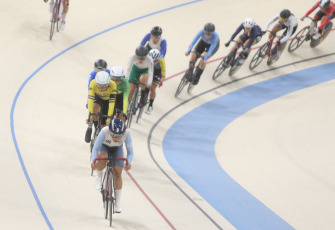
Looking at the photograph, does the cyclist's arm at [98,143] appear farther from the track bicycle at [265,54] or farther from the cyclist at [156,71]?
the track bicycle at [265,54]

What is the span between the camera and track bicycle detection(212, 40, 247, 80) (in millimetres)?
10520

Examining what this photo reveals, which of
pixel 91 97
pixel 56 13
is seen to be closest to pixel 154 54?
pixel 91 97

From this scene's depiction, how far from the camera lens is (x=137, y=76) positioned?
27.6 ft

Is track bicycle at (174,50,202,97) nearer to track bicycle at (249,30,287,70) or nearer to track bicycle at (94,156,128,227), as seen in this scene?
track bicycle at (249,30,287,70)

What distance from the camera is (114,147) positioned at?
5996 mm

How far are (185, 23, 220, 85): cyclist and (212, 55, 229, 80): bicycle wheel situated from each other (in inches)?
28.6

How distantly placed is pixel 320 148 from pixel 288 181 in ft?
3.88

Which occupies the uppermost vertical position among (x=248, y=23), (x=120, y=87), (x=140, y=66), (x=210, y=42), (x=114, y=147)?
(x=248, y=23)

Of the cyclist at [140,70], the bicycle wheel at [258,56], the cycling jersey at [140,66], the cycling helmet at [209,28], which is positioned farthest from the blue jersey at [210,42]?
the bicycle wheel at [258,56]

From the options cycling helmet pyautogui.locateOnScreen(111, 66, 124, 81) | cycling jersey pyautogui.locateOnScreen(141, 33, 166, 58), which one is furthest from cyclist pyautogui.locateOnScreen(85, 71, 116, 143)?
cycling jersey pyautogui.locateOnScreen(141, 33, 166, 58)

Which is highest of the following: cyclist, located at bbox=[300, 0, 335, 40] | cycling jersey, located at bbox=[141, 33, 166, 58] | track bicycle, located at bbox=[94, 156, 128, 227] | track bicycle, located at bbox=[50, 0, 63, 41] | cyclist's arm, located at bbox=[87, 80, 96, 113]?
cyclist, located at bbox=[300, 0, 335, 40]

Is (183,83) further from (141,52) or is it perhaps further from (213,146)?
(141,52)

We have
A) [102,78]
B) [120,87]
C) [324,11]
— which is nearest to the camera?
[102,78]

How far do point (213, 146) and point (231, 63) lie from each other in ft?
7.76
